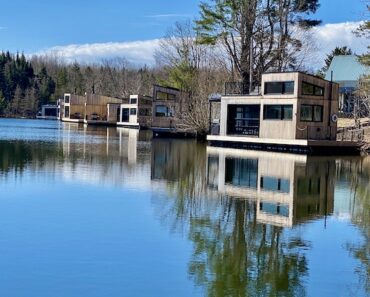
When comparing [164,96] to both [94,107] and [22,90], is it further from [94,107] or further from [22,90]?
[22,90]

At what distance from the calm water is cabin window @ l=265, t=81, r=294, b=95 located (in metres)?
11.1

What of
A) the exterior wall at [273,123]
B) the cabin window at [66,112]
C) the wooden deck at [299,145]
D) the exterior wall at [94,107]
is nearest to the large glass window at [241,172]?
the wooden deck at [299,145]

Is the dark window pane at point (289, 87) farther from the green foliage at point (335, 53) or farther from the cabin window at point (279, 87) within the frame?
the green foliage at point (335, 53)

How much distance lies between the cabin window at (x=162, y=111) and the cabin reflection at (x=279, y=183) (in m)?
22.7

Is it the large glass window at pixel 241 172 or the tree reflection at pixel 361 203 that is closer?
the tree reflection at pixel 361 203

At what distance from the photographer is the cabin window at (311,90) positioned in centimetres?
2822

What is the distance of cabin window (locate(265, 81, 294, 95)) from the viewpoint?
28237mm

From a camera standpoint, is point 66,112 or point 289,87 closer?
point 289,87

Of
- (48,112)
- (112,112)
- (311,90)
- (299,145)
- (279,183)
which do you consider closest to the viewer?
(279,183)

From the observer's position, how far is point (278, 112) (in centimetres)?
2922

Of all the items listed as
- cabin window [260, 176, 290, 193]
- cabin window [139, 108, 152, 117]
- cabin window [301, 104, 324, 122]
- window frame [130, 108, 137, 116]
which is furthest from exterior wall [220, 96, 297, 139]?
window frame [130, 108, 137, 116]

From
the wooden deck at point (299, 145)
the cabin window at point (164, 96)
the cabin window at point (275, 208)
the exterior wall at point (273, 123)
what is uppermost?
the cabin window at point (164, 96)

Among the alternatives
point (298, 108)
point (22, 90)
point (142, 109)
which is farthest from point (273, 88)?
point (22, 90)

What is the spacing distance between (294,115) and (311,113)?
1159mm
